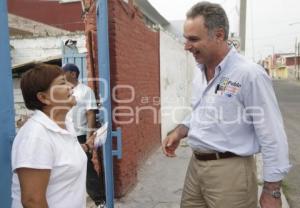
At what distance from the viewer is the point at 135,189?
5.39 m

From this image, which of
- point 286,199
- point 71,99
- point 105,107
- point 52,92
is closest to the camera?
point 52,92

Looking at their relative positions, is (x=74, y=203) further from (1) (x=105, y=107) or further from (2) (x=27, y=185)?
(1) (x=105, y=107)

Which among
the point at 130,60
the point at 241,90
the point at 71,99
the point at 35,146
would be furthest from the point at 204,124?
the point at 130,60

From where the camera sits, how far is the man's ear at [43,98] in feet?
6.78

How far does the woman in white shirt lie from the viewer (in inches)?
72.6

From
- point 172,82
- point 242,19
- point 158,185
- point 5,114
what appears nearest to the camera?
point 5,114

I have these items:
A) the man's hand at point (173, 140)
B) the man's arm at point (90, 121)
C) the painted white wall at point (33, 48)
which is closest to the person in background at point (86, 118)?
the man's arm at point (90, 121)

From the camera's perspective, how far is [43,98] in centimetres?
208

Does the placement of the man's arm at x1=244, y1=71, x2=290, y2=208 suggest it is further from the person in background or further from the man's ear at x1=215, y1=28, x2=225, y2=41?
the person in background

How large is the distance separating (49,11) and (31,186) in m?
18.0

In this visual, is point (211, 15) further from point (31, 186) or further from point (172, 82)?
point (172, 82)

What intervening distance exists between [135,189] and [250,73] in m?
3.46

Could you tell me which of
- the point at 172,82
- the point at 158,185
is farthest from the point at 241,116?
the point at 172,82

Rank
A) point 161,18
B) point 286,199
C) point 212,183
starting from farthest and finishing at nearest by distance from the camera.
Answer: point 161,18
point 286,199
point 212,183
